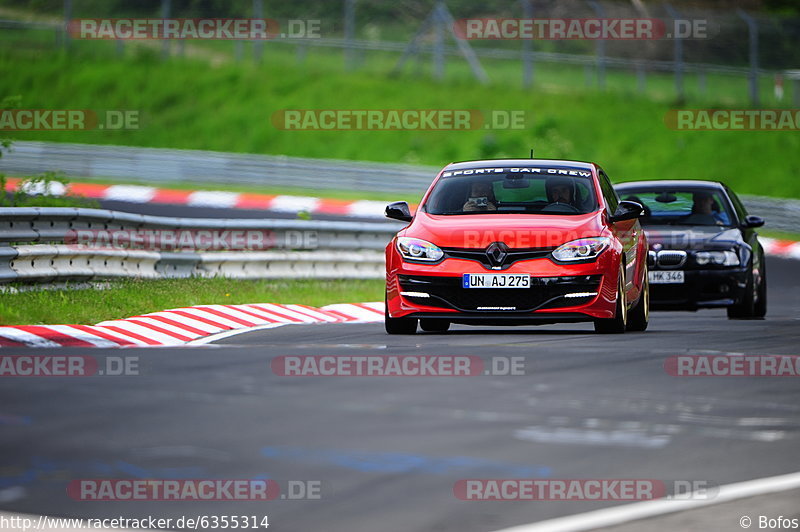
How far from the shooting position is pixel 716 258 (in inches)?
621

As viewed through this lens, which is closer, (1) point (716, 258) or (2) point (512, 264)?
(2) point (512, 264)

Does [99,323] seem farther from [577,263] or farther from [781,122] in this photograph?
[781,122]

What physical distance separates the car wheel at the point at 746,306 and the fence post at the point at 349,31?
976 inches

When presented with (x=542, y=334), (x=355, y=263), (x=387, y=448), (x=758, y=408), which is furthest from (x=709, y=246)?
(x=387, y=448)

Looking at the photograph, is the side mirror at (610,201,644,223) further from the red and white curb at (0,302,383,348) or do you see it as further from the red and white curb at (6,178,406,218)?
the red and white curb at (6,178,406,218)

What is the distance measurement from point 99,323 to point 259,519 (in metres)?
7.90

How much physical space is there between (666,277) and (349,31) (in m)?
26.5

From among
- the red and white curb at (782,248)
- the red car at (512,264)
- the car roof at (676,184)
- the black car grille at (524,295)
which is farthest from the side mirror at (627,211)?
the red and white curb at (782,248)

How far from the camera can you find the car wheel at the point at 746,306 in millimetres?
15859

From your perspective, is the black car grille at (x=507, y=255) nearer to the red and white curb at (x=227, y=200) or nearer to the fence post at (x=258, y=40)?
the red and white curb at (x=227, y=200)

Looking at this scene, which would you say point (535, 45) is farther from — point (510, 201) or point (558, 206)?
point (558, 206)

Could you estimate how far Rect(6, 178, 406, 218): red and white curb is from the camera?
33.0 m

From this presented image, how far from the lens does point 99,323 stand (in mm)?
13414

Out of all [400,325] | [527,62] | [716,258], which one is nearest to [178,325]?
[400,325]
